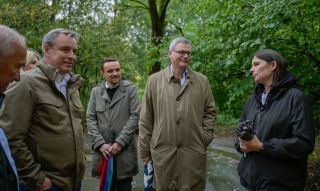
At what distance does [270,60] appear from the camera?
11.6ft

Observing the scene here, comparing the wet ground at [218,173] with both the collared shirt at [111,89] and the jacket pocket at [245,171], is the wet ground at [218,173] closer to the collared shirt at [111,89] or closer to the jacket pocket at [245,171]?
the collared shirt at [111,89]

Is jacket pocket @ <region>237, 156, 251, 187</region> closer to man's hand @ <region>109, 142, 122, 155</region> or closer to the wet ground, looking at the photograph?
man's hand @ <region>109, 142, 122, 155</region>

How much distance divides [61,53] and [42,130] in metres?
0.69

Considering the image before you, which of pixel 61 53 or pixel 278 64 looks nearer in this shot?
pixel 61 53

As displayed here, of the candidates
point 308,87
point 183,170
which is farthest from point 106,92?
point 308,87

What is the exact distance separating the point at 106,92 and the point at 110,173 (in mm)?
1055

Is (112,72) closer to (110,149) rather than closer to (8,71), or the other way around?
(110,149)

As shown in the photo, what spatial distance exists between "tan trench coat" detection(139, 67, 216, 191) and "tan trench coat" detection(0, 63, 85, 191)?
117cm

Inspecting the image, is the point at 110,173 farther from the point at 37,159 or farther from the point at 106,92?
the point at 37,159

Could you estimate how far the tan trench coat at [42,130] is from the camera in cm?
284

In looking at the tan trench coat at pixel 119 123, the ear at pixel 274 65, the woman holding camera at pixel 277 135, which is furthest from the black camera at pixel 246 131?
the tan trench coat at pixel 119 123

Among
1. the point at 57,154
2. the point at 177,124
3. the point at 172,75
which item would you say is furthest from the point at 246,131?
the point at 57,154

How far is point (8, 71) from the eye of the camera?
83.2 inches

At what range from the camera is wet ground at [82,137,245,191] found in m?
6.59
